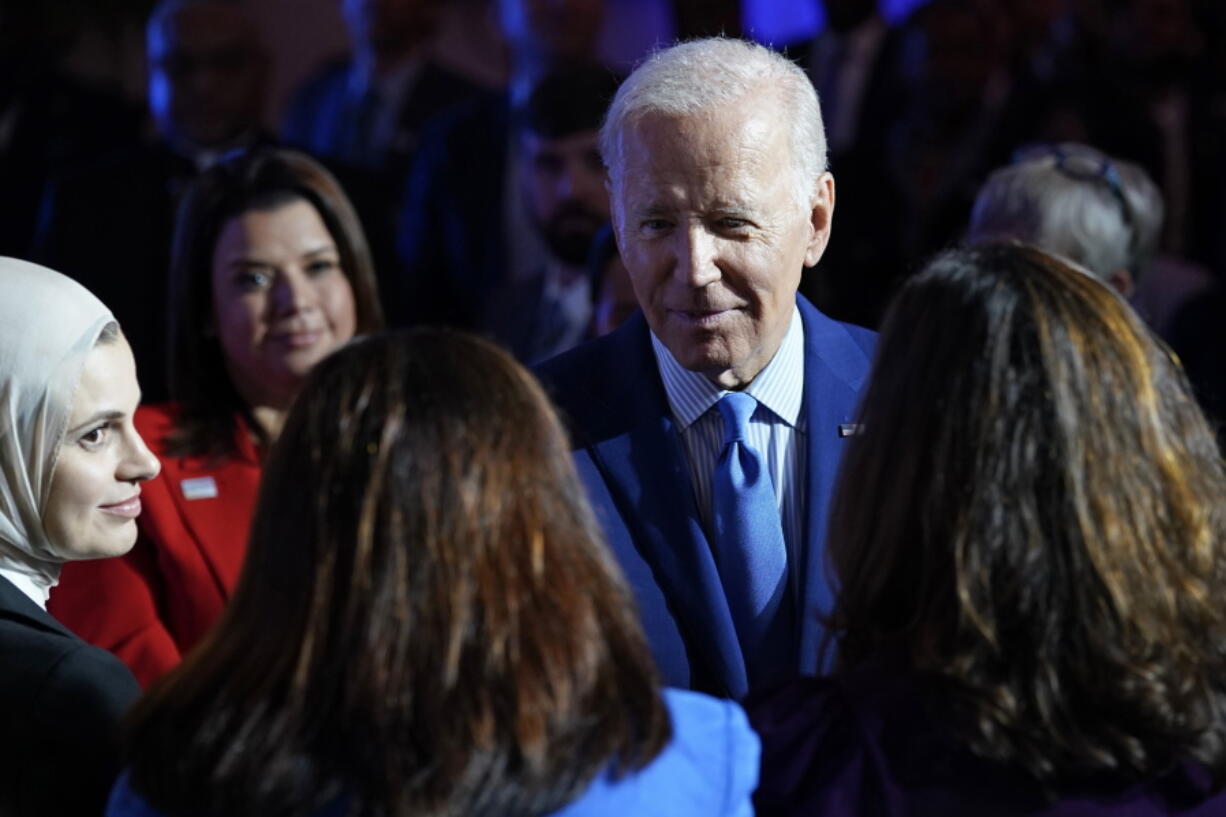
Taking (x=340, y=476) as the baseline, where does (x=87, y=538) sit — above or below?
below

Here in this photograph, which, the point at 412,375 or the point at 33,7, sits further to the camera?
the point at 33,7

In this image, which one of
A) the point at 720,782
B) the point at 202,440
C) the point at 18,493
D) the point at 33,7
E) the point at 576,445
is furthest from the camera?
the point at 33,7

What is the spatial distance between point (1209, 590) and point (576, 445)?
0.93m

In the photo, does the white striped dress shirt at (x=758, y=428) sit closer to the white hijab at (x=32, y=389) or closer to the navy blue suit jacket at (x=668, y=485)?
the navy blue suit jacket at (x=668, y=485)

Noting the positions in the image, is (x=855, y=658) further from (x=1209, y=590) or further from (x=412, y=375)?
(x=412, y=375)

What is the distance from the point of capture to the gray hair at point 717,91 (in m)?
2.34

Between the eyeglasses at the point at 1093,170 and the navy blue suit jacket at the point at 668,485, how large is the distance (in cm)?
134

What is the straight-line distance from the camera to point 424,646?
156 centimetres

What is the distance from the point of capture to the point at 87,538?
2.23 metres

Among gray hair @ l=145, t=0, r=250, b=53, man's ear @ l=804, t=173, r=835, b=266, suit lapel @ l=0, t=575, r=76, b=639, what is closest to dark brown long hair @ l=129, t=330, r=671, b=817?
suit lapel @ l=0, t=575, r=76, b=639

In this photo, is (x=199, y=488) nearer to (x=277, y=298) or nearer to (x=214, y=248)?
(x=277, y=298)

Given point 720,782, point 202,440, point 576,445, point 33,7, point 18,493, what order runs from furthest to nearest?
point 33,7 < point 202,440 < point 576,445 < point 18,493 < point 720,782

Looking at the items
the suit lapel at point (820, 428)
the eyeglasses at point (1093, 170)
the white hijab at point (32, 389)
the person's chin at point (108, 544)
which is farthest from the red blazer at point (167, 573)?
the eyeglasses at point (1093, 170)

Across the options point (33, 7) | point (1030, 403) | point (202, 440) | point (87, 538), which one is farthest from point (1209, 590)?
point (33, 7)
